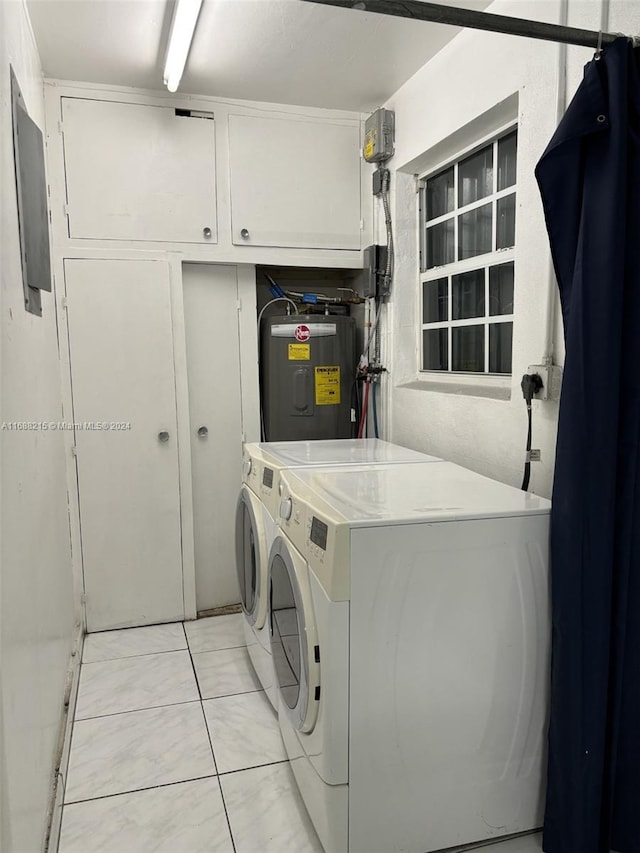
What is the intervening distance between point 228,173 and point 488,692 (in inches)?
103

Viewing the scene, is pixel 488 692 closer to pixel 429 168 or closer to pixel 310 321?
pixel 310 321

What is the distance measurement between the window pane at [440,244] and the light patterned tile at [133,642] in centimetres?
225

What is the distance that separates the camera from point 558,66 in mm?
1841

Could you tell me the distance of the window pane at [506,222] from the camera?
235 centimetres

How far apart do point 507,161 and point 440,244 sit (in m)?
0.58

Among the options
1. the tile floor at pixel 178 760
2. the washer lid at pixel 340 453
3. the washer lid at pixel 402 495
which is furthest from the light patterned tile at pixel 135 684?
the washer lid at pixel 402 495

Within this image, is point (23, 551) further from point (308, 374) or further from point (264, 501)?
point (308, 374)

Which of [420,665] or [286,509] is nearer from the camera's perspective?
[420,665]

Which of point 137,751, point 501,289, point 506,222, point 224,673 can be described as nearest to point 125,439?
point 224,673

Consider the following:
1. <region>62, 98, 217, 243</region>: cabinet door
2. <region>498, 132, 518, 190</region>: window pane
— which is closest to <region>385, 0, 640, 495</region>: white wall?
<region>498, 132, 518, 190</region>: window pane

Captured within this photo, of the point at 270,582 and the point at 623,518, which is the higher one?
the point at 623,518

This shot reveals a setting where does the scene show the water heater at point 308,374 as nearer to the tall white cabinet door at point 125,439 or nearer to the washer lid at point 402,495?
the tall white cabinet door at point 125,439

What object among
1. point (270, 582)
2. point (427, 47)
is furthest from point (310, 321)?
point (270, 582)

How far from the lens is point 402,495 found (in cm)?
176
